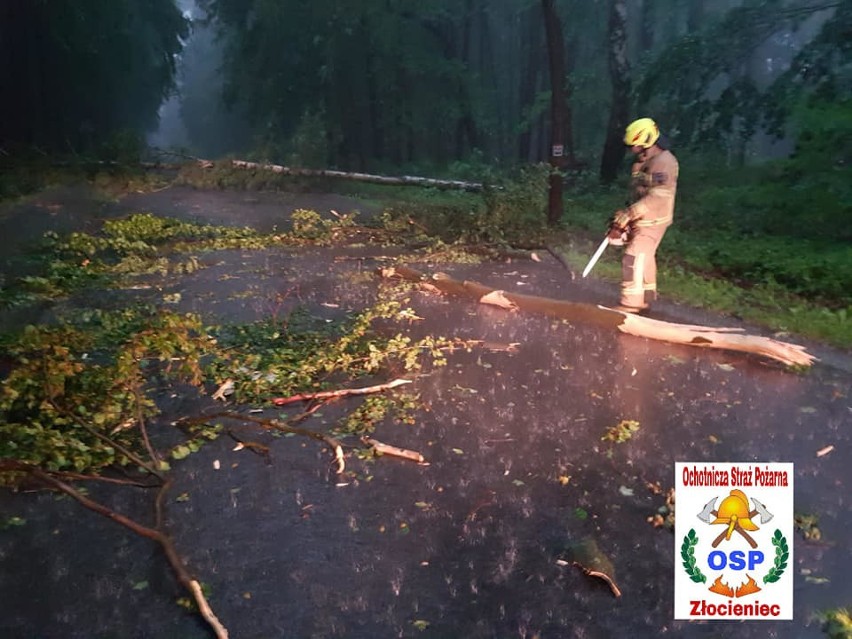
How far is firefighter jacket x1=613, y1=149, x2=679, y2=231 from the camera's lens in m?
7.06

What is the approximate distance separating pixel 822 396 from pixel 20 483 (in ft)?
17.8

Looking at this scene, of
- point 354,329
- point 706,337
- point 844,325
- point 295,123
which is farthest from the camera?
point 295,123

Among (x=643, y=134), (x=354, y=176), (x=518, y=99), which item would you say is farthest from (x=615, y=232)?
(x=518, y=99)

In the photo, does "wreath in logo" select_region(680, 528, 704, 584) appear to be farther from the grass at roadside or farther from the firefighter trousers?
the firefighter trousers

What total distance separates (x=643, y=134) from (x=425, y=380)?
11.3 ft

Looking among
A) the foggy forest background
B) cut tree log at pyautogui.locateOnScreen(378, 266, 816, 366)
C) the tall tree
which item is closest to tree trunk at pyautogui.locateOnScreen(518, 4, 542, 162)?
the foggy forest background

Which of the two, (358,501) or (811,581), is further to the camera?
(358,501)

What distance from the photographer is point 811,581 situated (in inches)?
125

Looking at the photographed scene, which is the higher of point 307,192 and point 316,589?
point 307,192

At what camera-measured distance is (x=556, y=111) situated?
1158 cm

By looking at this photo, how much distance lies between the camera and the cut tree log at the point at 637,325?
19.3 ft

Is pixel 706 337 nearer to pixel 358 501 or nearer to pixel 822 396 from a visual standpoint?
pixel 822 396

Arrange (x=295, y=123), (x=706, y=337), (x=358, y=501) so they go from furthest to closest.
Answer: (x=295, y=123)
(x=706, y=337)
(x=358, y=501)

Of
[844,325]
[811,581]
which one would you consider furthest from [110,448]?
[844,325]
